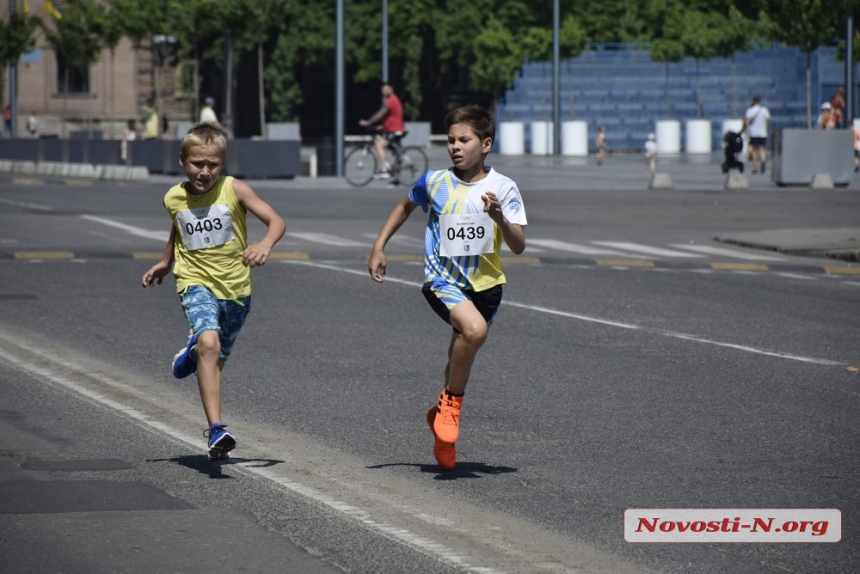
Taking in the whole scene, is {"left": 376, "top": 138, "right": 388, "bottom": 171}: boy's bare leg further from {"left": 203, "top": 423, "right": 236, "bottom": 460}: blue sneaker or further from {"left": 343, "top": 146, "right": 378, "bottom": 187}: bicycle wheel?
{"left": 203, "top": 423, "right": 236, "bottom": 460}: blue sneaker

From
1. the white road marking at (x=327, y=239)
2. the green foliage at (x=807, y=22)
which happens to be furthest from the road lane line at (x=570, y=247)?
the green foliage at (x=807, y=22)

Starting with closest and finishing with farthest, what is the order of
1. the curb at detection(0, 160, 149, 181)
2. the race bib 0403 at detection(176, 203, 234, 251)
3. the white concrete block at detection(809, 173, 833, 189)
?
1. the race bib 0403 at detection(176, 203, 234, 251)
2. the white concrete block at detection(809, 173, 833, 189)
3. the curb at detection(0, 160, 149, 181)

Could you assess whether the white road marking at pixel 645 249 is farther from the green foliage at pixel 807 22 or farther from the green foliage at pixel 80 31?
the green foliage at pixel 80 31

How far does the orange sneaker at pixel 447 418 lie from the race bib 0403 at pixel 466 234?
62 centimetres

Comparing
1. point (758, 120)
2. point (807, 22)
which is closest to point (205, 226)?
point (758, 120)

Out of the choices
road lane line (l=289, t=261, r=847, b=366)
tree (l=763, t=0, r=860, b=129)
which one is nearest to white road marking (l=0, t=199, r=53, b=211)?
road lane line (l=289, t=261, r=847, b=366)

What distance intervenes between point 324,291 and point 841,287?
198 inches

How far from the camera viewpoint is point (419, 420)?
8.36m

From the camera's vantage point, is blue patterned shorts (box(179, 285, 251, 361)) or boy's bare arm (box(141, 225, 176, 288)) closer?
blue patterned shorts (box(179, 285, 251, 361))

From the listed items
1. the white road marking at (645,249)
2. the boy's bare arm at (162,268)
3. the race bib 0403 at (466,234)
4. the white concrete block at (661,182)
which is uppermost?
the race bib 0403 at (466,234)

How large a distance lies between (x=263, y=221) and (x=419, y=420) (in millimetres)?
1902

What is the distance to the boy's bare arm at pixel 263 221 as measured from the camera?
688 centimetres

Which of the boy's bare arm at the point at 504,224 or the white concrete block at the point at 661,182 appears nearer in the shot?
the boy's bare arm at the point at 504,224

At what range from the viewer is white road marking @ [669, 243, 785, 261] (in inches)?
737
